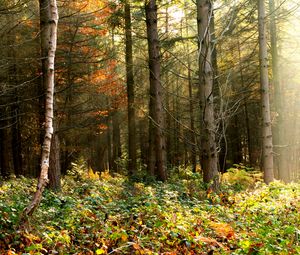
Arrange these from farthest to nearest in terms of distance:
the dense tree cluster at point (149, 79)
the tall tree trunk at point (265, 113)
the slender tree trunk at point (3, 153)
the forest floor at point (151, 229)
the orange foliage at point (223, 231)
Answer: the slender tree trunk at point (3, 153) < the tall tree trunk at point (265, 113) < the dense tree cluster at point (149, 79) < the orange foliage at point (223, 231) < the forest floor at point (151, 229)

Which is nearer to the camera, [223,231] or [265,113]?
[223,231]

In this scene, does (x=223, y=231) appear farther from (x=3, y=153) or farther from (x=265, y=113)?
(x=3, y=153)

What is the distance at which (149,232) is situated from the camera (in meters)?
5.19

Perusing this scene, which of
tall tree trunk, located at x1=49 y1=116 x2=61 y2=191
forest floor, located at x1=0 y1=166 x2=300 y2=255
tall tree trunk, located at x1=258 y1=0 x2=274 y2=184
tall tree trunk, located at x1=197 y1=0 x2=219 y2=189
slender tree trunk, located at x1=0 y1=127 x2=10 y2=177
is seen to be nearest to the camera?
forest floor, located at x1=0 y1=166 x2=300 y2=255

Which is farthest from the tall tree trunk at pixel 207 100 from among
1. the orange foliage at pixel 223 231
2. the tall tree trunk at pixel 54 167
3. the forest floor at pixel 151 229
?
the tall tree trunk at pixel 54 167

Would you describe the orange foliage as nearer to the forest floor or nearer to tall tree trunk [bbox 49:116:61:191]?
the forest floor

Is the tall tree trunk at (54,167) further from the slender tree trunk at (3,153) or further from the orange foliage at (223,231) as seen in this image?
the slender tree trunk at (3,153)

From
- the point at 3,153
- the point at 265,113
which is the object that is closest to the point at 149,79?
the point at 265,113

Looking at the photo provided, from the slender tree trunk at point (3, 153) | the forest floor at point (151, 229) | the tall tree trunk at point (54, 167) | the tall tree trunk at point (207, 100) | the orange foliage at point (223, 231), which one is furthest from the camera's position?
the slender tree trunk at point (3, 153)

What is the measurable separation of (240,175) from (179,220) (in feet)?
32.7

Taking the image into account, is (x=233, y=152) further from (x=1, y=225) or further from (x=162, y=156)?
(x=1, y=225)

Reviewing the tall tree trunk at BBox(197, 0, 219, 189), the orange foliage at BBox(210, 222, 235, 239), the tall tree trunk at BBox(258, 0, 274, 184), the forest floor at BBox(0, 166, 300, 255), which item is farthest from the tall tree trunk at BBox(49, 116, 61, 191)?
the tall tree trunk at BBox(258, 0, 274, 184)

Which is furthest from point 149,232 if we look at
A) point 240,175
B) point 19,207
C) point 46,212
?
point 240,175

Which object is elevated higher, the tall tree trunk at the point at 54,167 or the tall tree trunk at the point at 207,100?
the tall tree trunk at the point at 207,100
